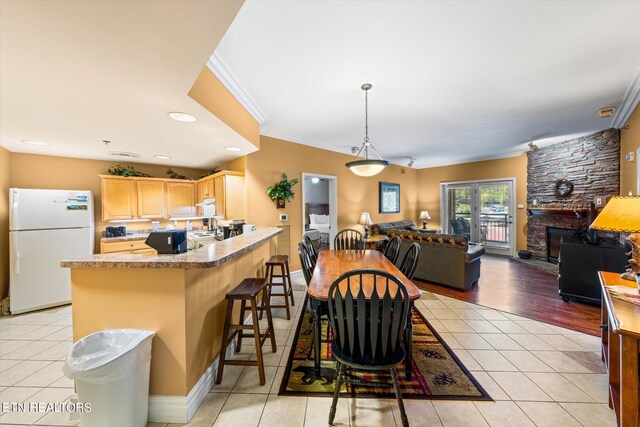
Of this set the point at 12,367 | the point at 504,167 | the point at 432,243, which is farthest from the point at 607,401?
the point at 504,167

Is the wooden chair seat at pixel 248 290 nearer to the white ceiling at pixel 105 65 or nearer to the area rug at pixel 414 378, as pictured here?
the area rug at pixel 414 378

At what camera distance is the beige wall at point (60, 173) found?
142 inches

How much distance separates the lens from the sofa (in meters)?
3.72

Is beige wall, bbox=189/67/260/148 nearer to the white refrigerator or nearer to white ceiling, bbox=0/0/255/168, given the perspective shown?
white ceiling, bbox=0/0/255/168

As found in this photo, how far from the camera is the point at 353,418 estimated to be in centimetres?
154

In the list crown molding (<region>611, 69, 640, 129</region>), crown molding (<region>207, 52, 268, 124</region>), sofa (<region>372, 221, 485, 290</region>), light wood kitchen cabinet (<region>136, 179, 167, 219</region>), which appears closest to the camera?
crown molding (<region>207, 52, 268, 124</region>)

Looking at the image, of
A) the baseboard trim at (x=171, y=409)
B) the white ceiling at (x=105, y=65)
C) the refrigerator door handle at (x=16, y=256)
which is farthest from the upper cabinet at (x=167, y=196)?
the baseboard trim at (x=171, y=409)

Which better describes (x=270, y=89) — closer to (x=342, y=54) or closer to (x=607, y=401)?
(x=342, y=54)

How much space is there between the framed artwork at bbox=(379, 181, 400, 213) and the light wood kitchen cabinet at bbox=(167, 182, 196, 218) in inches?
183

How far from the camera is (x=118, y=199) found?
13.5 feet

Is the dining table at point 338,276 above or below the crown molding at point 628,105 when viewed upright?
below

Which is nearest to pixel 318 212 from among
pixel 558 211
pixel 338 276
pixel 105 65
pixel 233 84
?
pixel 233 84

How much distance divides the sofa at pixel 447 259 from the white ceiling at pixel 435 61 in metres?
1.94

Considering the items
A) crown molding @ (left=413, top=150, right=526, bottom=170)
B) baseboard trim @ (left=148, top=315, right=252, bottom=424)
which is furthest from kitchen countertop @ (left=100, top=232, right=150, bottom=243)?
crown molding @ (left=413, top=150, right=526, bottom=170)
